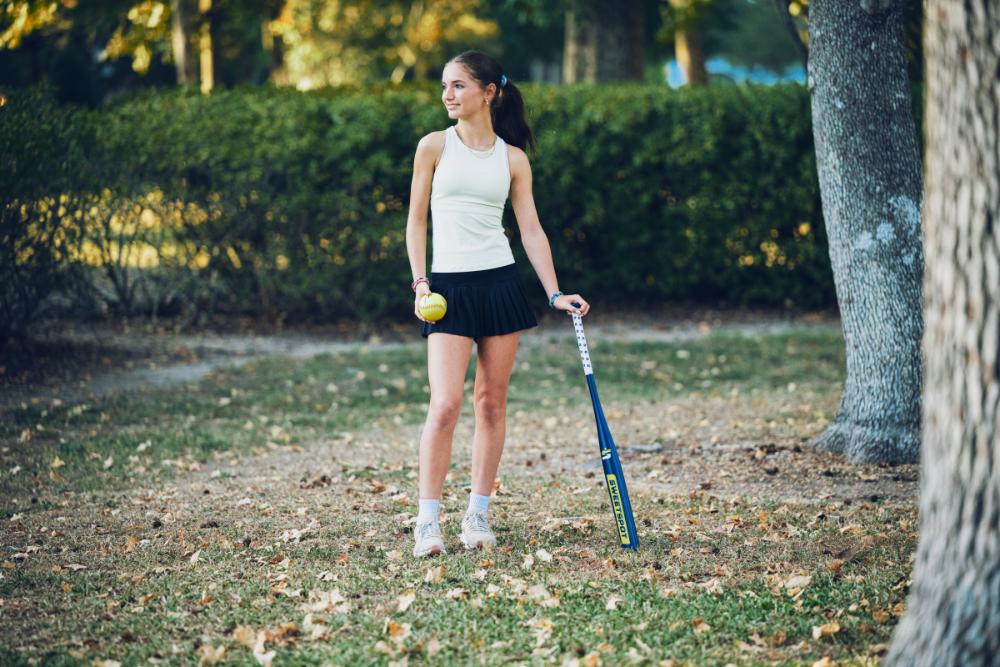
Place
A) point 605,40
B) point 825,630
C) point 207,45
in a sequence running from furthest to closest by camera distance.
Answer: point 207,45 → point 605,40 → point 825,630

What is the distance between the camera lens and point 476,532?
4.73 m

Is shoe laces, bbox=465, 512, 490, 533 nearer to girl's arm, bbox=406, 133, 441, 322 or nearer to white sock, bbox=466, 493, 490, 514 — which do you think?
white sock, bbox=466, 493, 490, 514

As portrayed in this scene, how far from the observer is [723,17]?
24.9m

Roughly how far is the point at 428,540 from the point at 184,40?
44.9ft

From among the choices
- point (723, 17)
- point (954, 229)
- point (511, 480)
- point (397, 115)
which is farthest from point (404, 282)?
point (723, 17)

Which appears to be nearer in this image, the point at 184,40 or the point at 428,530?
the point at 428,530

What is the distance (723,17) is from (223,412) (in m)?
19.9

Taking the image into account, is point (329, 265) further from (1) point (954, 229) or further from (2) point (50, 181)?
(1) point (954, 229)

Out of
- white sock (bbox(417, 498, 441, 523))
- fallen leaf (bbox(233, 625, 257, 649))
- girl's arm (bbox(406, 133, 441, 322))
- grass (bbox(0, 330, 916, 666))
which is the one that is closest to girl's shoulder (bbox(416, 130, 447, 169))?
girl's arm (bbox(406, 133, 441, 322))

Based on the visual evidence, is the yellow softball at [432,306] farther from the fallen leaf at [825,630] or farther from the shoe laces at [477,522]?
the fallen leaf at [825,630]

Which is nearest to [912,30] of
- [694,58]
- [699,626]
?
[699,626]

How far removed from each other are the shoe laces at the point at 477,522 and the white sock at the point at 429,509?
0.18m

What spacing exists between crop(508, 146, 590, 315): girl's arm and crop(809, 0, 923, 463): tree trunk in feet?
6.95

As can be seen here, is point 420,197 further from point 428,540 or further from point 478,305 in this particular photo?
point 428,540
